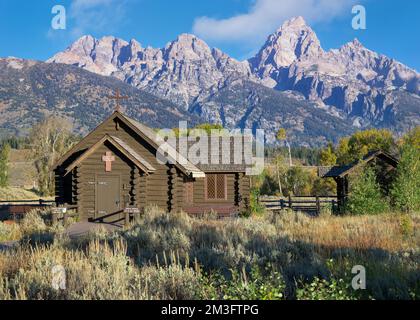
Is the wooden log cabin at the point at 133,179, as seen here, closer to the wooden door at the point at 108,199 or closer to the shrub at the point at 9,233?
the wooden door at the point at 108,199

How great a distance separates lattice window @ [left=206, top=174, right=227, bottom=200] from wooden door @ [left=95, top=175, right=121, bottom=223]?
19.3 feet

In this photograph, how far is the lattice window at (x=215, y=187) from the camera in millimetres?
25867

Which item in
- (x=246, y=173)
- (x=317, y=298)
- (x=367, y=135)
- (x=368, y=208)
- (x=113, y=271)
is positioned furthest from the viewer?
(x=367, y=135)

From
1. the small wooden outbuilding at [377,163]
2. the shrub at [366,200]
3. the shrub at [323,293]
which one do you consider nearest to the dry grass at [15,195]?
the small wooden outbuilding at [377,163]

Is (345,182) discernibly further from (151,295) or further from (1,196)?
(1,196)

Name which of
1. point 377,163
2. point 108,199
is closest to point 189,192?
point 108,199

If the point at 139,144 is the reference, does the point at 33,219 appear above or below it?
below

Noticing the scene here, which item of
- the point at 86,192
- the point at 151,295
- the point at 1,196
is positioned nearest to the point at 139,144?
the point at 86,192

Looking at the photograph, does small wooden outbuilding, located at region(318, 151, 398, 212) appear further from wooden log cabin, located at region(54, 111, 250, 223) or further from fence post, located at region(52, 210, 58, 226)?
fence post, located at region(52, 210, 58, 226)

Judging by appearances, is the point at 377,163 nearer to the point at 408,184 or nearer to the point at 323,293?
the point at 408,184

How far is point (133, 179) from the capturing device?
22000mm

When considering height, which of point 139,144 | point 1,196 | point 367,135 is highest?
point 367,135

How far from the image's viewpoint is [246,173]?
25.5 metres
